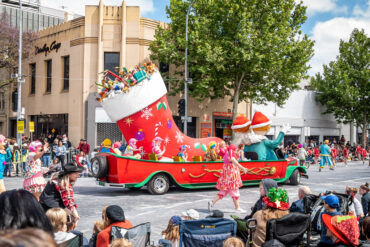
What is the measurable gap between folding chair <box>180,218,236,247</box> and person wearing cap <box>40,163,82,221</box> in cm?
184

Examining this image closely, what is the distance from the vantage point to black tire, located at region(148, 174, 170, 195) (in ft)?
37.8

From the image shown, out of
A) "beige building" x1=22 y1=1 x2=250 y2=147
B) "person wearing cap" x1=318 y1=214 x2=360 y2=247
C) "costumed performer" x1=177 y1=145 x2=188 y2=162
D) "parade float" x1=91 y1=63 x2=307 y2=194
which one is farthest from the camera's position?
"beige building" x1=22 y1=1 x2=250 y2=147

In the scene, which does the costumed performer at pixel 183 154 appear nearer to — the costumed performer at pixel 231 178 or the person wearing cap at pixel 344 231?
the costumed performer at pixel 231 178

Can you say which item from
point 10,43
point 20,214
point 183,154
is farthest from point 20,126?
point 20,214

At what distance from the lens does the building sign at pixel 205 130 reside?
27.1 meters

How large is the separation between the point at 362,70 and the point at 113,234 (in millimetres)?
35394

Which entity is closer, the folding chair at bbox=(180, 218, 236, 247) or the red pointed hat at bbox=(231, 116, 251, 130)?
the folding chair at bbox=(180, 218, 236, 247)

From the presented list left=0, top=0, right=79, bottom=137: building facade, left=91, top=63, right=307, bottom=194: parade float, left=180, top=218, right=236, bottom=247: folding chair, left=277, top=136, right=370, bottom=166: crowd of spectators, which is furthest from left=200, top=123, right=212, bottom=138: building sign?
left=180, top=218, right=236, bottom=247: folding chair

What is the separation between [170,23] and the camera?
23672mm

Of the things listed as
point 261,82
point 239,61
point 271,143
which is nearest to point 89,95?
point 239,61

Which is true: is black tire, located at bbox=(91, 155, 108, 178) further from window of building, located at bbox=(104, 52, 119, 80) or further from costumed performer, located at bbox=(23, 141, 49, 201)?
window of building, located at bbox=(104, 52, 119, 80)

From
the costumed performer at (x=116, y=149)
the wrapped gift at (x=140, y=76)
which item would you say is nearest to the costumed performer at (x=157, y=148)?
the costumed performer at (x=116, y=149)

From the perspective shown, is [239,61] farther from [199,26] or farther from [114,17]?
[114,17]

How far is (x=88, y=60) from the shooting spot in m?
23.3
